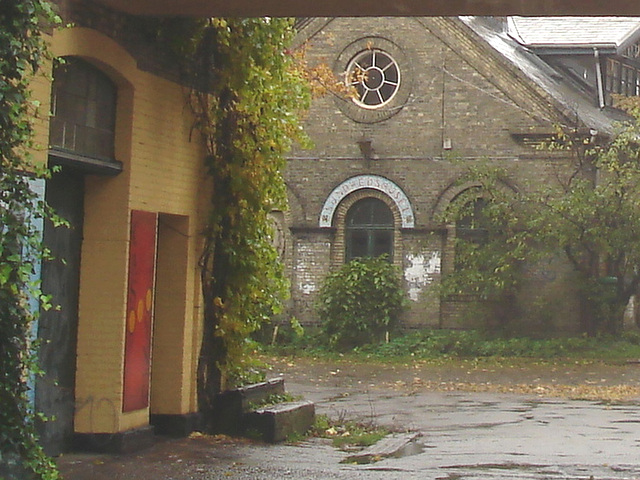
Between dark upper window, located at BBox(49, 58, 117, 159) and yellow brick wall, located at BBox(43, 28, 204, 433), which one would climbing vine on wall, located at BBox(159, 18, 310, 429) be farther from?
dark upper window, located at BBox(49, 58, 117, 159)

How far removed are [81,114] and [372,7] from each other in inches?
110

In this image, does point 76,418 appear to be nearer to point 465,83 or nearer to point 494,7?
point 494,7

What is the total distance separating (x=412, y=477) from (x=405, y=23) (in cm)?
2013

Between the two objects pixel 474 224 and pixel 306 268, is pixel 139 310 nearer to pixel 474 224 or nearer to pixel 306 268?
pixel 474 224

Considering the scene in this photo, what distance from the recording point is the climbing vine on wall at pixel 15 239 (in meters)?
7.01

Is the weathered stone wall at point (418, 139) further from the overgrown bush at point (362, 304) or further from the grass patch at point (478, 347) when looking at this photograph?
the grass patch at point (478, 347)

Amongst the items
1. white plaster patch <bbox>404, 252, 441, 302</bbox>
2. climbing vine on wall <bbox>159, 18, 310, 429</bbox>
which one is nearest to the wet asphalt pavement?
climbing vine on wall <bbox>159, 18, 310, 429</bbox>

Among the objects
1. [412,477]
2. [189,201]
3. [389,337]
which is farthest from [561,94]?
[412,477]

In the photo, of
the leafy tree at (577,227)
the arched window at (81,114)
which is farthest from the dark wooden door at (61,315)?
the leafy tree at (577,227)

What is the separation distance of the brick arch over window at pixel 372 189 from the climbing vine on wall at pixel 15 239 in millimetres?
21385

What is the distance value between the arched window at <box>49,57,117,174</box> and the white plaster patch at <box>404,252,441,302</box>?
1784cm

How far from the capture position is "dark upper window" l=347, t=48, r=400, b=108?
29078mm

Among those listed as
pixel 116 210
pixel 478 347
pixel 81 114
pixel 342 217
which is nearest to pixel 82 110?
pixel 81 114

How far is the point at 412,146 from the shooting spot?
1129 inches
